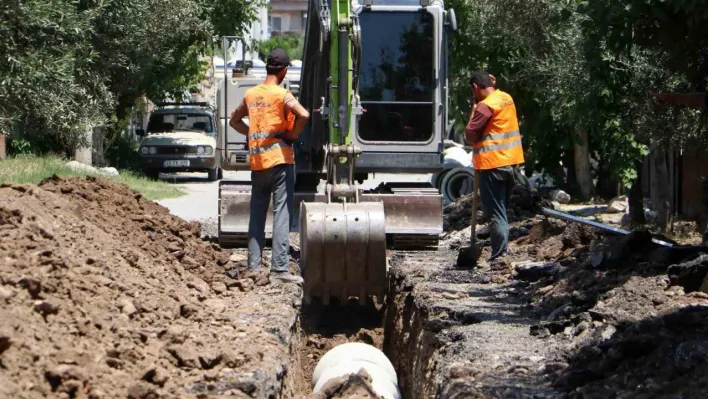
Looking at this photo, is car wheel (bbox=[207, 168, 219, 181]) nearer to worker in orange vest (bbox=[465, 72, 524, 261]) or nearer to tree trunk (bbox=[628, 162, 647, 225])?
tree trunk (bbox=[628, 162, 647, 225])

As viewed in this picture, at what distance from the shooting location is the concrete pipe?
896 centimetres

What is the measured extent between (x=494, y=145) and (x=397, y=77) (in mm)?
2535

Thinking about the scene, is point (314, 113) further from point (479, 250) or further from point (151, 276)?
point (151, 276)

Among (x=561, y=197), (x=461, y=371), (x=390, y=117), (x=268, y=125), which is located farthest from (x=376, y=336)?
(x=561, y=197)

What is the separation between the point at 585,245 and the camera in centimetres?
1208

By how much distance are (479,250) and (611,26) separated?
426 centimetres

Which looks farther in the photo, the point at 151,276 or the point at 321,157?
the point at 321,157

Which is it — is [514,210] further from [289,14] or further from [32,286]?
[289,14]

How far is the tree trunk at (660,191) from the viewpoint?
16688 mm

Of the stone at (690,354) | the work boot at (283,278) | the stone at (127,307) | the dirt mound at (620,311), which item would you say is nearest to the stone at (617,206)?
Answer: the dirt mound at (620,311)

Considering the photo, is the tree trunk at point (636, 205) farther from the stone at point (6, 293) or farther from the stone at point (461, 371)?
the stone at point (6, 293)

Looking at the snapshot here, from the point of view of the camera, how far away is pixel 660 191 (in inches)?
674

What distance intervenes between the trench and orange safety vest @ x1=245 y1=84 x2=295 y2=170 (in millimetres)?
1507

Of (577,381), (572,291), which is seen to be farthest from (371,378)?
(577,381)
